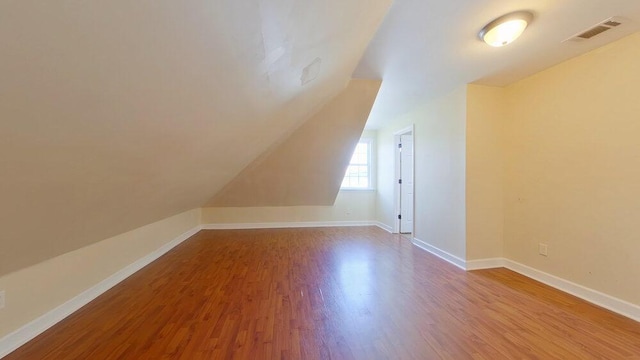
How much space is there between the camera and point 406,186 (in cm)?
512

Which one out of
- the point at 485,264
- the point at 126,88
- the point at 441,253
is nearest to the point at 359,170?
the point at 441,253

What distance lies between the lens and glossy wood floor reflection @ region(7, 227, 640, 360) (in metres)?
1.68

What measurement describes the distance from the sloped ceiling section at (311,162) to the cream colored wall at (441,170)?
96 cm

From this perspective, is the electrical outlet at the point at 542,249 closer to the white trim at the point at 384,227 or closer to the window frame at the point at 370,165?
the white trim at the point at 384,227

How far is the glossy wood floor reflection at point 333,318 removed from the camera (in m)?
1.68

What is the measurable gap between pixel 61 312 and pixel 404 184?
490cm

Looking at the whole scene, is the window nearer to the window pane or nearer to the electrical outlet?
the window pane

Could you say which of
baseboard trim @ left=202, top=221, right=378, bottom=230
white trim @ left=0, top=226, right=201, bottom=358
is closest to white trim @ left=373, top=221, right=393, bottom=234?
baseboard trim @ left=202, top=221, right=378, bottom=230

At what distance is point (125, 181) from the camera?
1.78 metres

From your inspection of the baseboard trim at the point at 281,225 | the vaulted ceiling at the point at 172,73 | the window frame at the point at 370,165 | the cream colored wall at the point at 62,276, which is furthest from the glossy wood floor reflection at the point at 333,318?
the window frame at the point at 370,165

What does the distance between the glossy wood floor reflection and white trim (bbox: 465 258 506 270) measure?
14cm

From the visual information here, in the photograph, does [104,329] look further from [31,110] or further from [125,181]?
[31,110]

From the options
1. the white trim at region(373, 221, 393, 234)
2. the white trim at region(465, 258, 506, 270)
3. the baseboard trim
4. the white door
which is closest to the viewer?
the white trim at region(465, 258, 506, 270)

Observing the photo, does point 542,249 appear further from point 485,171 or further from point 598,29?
point 598,29
